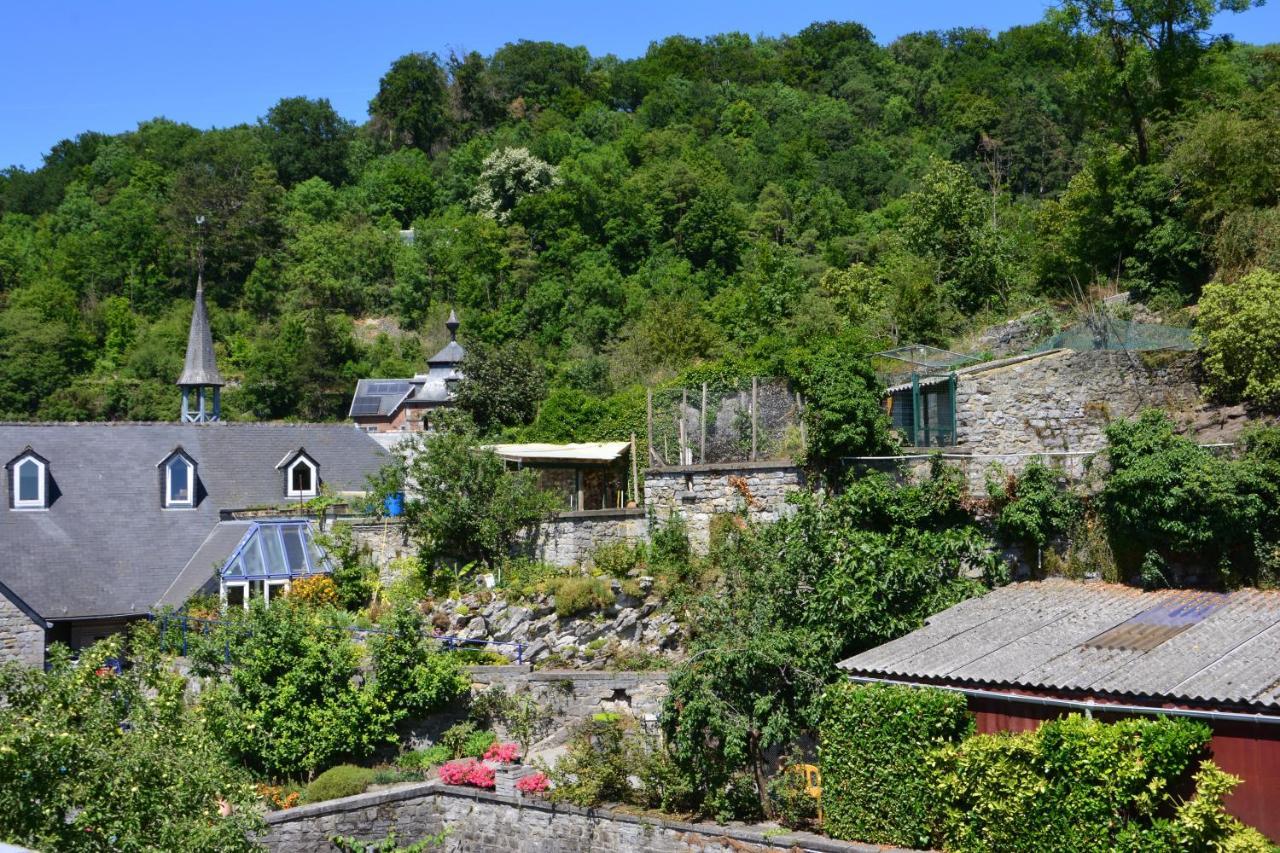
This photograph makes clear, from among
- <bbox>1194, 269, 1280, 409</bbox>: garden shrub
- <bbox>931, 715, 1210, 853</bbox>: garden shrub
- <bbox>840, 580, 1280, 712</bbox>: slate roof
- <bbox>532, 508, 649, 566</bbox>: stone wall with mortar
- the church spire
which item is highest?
the church spire

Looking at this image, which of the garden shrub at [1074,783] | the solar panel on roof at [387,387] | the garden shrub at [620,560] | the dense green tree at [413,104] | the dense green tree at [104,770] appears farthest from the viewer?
the dense green tree at [413,104]

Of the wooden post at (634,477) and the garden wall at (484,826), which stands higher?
the wooden post at (634,477)

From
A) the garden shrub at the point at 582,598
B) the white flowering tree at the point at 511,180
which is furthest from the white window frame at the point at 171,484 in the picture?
the white flowering tree at the point at 511,180

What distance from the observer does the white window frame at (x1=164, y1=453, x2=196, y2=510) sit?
29766 millimetres

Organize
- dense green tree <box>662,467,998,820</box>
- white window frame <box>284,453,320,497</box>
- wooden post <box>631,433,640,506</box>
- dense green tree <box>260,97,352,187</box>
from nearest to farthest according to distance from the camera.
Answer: dense green tree <box>662,467,998,820</box>
wooden post <box>631,433,640,506</box>
white window frame <box>284,453,320,497</box>
dense green tree <box>260,97,352,187</box>

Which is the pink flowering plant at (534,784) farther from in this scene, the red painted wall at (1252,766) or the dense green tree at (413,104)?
the dense green tree at (413,104)

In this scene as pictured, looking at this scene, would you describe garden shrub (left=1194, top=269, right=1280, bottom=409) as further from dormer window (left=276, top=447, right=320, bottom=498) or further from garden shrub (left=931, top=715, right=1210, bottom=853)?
dormer window (left=276, top=447, right=320, bottom=498)

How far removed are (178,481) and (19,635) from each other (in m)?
5.78

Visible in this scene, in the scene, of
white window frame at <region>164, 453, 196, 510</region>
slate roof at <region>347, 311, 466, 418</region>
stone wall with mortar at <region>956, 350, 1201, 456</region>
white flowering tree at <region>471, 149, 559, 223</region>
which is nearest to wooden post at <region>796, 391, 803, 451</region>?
stone wall with mortar at <region>956, 350, 1201, 456</region>

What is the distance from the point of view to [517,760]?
1862 cm

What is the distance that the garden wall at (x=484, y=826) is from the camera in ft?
51.8

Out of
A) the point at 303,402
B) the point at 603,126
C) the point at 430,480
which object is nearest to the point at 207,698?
the point at 430,480

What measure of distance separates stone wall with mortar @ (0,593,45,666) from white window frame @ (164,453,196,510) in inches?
196

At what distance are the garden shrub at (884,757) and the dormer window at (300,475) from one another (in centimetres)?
1896
